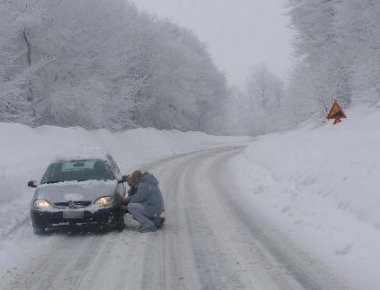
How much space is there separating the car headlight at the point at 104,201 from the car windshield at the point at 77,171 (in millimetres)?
1150

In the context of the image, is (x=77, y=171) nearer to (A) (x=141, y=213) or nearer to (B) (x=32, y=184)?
(B) (x=32, y=184)

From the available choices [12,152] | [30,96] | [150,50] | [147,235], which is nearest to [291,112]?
[150,50]

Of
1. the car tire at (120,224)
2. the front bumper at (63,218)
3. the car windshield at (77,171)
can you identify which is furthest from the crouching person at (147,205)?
the car windshield at (77,171)

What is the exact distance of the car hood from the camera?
955 cm

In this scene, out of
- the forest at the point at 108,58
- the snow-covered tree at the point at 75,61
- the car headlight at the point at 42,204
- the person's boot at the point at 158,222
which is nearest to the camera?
the car headlight at the point at 42,204

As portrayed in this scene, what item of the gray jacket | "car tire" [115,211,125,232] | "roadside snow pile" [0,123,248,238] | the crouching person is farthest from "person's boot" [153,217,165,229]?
"roadside snow pile" [0,123,248,238]

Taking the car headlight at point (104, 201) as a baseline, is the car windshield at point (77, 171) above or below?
Answer: above

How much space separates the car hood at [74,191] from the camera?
955 centimetres

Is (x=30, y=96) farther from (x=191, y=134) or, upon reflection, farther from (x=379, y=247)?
(x=191, y=134)

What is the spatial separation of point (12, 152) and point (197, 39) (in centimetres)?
5325

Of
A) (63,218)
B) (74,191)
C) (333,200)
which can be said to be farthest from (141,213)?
(333,200)

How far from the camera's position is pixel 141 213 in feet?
33.0

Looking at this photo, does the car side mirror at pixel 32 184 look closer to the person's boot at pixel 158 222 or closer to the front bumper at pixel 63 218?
the front bumper at pixel 63 218

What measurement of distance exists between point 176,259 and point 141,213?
2471mm
